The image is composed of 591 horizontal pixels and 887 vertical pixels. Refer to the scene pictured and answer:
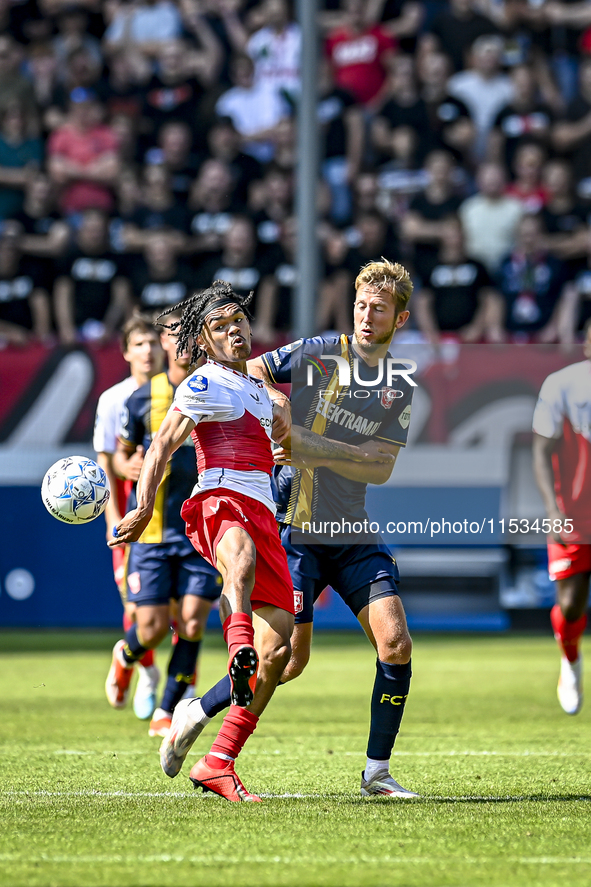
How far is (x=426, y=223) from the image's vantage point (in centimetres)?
1422

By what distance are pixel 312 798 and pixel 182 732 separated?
59 cm

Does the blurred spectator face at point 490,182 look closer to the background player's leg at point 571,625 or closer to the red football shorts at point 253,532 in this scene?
the background player's leg at point 571,625

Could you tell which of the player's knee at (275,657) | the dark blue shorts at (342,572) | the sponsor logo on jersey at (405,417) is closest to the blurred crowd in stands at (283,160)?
the sponsor logo on jersey at (405,417)

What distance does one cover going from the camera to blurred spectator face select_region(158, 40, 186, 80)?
623 inches

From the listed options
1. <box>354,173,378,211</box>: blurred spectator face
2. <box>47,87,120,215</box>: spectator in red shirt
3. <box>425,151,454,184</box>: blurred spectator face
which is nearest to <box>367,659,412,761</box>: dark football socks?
<box>354,173,378,211</box>: blurred spectator face

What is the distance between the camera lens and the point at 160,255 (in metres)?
14.0

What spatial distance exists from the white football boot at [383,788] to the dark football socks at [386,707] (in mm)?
78

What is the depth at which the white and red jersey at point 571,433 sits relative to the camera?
27.5ft

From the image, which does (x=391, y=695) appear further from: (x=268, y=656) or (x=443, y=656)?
(x=443, y=656)

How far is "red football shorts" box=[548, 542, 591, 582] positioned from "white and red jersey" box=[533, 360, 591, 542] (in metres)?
0.08

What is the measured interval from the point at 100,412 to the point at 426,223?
694 centimetres

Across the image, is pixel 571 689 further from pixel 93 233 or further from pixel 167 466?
pixel 93 233

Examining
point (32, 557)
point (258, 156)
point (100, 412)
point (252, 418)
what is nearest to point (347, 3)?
point (258, 156)

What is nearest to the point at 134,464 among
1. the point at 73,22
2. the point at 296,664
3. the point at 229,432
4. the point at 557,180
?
the point at 296,664
